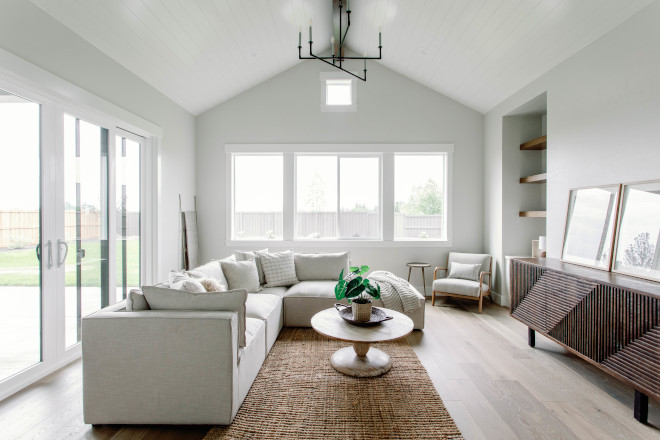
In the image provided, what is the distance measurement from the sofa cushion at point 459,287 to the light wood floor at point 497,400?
111cm

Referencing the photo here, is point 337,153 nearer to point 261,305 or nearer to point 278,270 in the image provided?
point 278,270

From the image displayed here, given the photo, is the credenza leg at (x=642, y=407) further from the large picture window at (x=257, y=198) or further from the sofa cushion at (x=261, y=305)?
the large picture window at (x=257, y=198)

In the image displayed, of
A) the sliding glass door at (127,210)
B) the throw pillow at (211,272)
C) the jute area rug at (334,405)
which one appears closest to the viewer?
the jute area rug at (334,405)

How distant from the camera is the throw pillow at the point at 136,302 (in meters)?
2.13

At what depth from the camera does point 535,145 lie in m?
4.35

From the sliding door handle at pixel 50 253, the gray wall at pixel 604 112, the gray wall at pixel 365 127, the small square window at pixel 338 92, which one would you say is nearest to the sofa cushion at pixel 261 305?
the sliding door handle at pixel 50 253

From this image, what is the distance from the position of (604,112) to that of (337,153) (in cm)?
328

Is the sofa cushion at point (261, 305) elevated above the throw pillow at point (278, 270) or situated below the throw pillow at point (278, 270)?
below

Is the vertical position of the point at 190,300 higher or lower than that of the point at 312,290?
higher

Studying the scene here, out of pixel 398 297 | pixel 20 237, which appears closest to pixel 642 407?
pixel 398 297

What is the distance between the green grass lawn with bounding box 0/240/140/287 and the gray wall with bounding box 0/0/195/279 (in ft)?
1.20

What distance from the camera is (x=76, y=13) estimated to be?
2.60 metres

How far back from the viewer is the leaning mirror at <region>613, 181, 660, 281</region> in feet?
7.60

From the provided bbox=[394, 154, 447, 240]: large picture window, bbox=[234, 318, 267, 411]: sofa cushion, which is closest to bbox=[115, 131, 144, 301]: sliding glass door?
bbox=[234, 318, 267, 411]: sofa cushion
